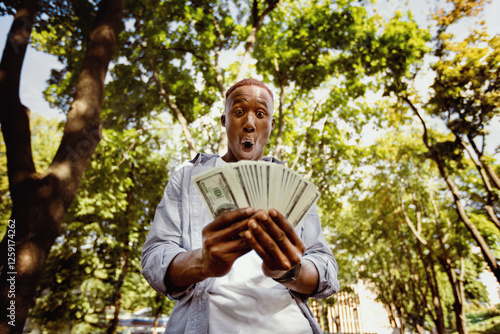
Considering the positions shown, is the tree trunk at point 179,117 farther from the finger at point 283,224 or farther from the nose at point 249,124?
the finger at point 283,224

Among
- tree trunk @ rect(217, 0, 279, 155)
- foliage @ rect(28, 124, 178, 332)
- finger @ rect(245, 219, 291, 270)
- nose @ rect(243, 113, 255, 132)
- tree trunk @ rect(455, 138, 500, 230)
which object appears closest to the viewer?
finger @ rect(245, 219, 291, 270)

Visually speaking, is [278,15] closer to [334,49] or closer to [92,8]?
[334,49]

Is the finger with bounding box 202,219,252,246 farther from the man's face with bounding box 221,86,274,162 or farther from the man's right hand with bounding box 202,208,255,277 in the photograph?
the man's face with bounding box 221,86,274,162

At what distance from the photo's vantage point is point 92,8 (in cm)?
717

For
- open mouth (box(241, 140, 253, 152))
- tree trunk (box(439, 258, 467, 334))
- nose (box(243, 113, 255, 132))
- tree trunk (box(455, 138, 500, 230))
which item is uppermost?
tree trunk (box(455, 138, 500, 230))

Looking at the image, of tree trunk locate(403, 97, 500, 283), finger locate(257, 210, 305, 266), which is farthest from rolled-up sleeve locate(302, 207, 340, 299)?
tree trunk locate(403, 97, 500, 283)

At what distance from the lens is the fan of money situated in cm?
119

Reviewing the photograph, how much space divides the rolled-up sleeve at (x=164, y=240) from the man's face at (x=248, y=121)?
48 cm

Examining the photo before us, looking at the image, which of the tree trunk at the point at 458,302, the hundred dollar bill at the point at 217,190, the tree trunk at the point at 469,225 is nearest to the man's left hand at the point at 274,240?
the hundred dollar bill at the point at 217,190

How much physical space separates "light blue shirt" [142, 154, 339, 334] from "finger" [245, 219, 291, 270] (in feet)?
1.54

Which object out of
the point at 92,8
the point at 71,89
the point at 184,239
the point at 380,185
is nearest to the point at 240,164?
the point at 184,239

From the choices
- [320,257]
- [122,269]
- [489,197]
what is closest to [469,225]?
[489,197]

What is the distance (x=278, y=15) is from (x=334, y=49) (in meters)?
2.21

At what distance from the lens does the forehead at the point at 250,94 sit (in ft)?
6.95
